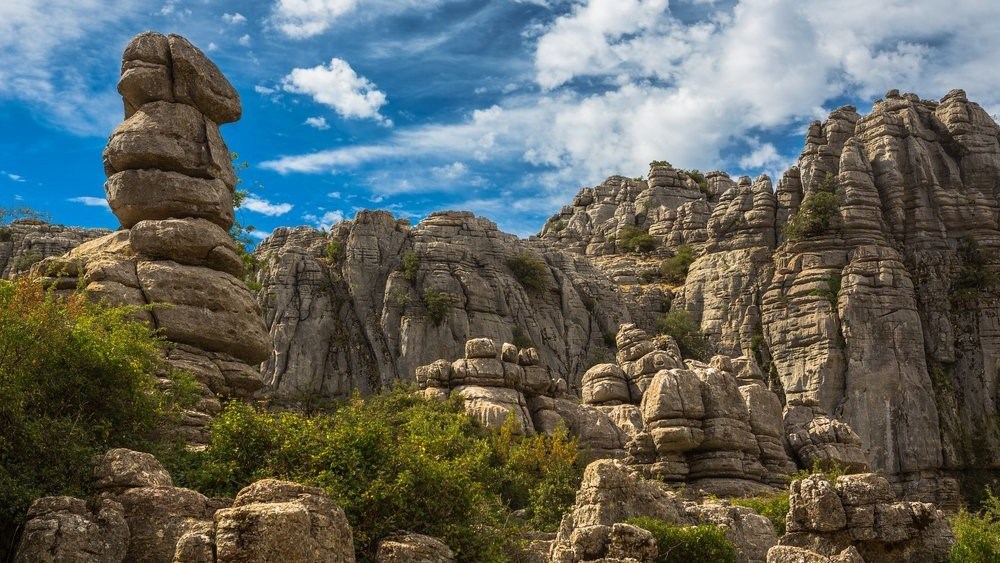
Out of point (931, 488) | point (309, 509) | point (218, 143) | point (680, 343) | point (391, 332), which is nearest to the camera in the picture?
point (309, 509)

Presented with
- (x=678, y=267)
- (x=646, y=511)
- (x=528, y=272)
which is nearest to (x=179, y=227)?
(x=646, y=511)

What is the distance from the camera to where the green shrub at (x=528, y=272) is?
2931 inches

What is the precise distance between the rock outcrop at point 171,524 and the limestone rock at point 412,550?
1640 millimetres

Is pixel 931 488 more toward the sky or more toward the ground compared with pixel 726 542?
more toward the sky

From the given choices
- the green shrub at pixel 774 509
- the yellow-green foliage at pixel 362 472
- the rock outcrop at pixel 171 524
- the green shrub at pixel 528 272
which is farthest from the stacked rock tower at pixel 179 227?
the green shrub at pixel 528 272

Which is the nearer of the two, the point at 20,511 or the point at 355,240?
the point at 20,511

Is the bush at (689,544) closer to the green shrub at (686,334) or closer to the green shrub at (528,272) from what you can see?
the green shrub at (686,334)

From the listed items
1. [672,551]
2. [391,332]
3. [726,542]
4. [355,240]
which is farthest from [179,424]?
[355,240]

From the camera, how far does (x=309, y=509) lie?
12094 mm

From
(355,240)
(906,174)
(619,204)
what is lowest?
(355,240)

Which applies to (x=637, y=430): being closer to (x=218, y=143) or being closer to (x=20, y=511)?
(x=218, y=143)

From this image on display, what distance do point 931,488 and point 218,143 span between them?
4940cm

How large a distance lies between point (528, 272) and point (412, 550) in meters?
60.8

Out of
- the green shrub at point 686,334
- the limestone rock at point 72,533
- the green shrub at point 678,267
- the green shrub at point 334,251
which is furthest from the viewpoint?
the green shrub at point 678,267
